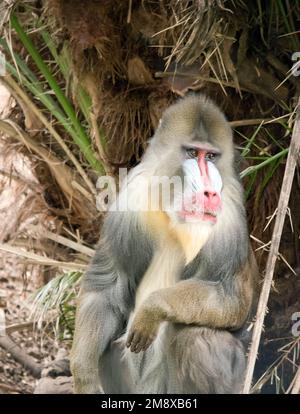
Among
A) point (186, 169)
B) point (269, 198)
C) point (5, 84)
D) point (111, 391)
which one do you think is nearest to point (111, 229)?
point (186, 169)

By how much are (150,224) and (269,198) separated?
4.75ft

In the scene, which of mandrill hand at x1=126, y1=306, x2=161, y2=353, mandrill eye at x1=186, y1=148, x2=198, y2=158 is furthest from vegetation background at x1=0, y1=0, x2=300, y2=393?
mandrill hand at x1=126, y1=306, x2=161, y2=353

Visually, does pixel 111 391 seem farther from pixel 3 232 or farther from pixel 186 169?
pixel 3 232

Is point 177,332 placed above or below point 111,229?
below

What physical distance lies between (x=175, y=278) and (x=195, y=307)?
0.30 m

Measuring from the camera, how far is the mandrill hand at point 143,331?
4297 millimetres

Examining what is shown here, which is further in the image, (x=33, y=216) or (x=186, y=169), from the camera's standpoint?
(x=33, y=216)

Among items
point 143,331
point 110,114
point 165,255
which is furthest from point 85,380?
point 110,114

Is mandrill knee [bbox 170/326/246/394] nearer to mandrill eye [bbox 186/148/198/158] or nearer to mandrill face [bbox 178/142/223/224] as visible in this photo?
mandrill face [bbox 178/142/223/224]

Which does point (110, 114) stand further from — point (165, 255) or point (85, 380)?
point (85, 380)

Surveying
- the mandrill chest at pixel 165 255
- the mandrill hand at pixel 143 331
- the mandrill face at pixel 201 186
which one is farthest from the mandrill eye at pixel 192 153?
the mandrill hand at pixel 143 331

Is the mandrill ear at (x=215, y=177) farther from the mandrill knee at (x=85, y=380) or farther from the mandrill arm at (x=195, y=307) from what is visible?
the mandrill knee at (x=85, y=380)

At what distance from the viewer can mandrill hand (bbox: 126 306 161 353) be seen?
4297 millimetres

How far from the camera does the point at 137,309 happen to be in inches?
182
